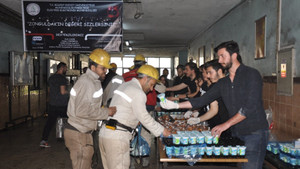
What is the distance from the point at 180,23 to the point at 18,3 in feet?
17.0

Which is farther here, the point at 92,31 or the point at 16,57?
the point at 16,57

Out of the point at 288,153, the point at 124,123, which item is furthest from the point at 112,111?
the point at 288,153

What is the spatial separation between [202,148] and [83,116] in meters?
1.39

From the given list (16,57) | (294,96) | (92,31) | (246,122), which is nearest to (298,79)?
(294,96)

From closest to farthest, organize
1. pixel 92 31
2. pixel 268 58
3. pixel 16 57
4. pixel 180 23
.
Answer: pixel 268 58 → pixel 92 31 → pixel 16 57 → pixel 180 23

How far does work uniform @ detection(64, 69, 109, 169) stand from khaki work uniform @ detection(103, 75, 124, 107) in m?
1.43

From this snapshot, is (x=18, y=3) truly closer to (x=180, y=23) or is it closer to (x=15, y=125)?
(x=15, y=125)

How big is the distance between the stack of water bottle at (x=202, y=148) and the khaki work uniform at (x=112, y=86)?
7.36ft

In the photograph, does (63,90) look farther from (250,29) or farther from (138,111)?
(250,29)

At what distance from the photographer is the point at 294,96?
400 cm

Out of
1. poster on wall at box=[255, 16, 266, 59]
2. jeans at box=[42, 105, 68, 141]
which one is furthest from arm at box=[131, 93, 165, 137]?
jeans at box=[42, 105, 68, 141]

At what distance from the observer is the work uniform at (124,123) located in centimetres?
276

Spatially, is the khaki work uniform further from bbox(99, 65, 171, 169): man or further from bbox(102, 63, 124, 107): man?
bbox(99, 65, 171, 169): man

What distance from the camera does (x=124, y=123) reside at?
2.84 metres
